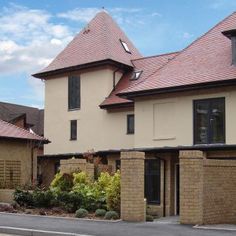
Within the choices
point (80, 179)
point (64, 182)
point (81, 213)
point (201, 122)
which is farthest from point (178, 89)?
point (81, 213)

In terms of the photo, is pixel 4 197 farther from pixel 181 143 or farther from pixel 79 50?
pixel 79 50

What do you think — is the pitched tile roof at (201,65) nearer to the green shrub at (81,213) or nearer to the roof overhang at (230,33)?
the roof overhang at (230,33)

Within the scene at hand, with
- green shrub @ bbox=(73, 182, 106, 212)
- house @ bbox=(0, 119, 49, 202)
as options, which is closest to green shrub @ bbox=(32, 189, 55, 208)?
green shrub @ bbox=(73, 182, 106, 212)

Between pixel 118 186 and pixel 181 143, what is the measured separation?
21.5 feet

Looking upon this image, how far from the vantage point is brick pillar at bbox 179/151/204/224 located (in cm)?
1666

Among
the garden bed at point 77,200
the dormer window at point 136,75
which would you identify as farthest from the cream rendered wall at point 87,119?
the garden bed at point 77,200

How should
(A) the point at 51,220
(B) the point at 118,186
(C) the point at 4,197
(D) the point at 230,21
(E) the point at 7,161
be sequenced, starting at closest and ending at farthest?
(A) the point at 51,220 < (B) the point at 118,186 < (C) the point at 4,197 < (D) the point at 230,21 < (E) the point at 7,161

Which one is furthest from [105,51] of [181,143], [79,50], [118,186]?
[118,186]

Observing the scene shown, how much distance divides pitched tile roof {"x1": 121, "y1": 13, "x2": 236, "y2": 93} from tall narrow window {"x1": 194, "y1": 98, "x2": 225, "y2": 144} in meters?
1.07

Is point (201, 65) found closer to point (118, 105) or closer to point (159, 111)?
point (159, 111)

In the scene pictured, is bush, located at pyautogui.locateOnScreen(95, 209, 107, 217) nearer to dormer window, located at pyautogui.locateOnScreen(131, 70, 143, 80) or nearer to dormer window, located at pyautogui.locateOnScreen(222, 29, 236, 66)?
dormer window, located at pyautogui.locateOnScreen(222, 29, 236, 66)

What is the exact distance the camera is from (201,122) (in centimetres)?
2422

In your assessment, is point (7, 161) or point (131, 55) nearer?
point (7, 161)

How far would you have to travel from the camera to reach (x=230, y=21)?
27.4 metres
